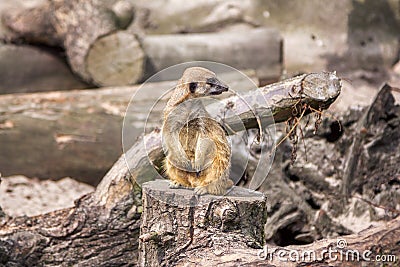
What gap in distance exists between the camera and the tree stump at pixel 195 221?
2744 millimetres

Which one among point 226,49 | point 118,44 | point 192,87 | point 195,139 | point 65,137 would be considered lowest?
point 195,139

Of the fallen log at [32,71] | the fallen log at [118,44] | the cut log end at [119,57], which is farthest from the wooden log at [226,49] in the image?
the fallen log at [32,71]

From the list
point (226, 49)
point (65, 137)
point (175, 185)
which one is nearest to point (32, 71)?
point (65, 137)

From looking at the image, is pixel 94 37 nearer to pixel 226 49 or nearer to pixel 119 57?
pixel 119 57

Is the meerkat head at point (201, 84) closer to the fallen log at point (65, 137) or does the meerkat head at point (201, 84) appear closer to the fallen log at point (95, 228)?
the fallen log at point (95, 228)

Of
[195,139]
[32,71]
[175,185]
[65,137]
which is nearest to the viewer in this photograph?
[195,139]

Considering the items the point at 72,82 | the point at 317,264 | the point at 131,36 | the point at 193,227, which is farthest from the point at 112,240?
the point at 72,82

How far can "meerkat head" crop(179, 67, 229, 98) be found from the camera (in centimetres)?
258

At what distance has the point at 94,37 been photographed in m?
5.93

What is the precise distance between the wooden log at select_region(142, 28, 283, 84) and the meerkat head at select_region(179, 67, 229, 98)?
11.6 feet

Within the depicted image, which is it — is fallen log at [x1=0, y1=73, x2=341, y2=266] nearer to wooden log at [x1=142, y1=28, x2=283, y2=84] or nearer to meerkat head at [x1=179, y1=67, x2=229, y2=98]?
meerkat head at [x1=179, y1=67, x2=229, y2=98]

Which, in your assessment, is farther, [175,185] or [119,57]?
[119,57]

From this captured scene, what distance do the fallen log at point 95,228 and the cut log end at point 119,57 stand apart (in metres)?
2.39

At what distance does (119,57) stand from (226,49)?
3.81 feet
